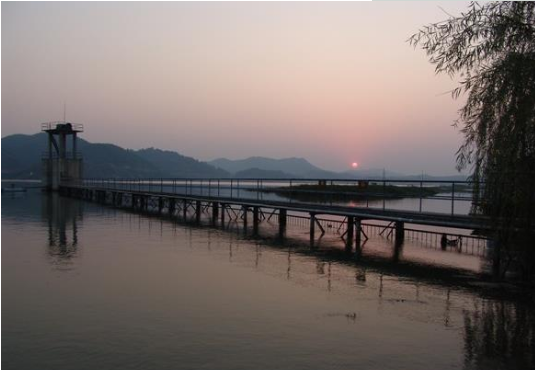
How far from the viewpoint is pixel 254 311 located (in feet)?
30.7

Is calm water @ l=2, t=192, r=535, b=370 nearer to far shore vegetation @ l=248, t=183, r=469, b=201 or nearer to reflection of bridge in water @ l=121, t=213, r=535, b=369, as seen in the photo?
reflection of bridge in water @ l=121, t=213, r=535, b=369

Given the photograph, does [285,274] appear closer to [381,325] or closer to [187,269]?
[187,269]

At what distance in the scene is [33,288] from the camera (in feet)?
35.4

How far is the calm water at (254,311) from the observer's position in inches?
281

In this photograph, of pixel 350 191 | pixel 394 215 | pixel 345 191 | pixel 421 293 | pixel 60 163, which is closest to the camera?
pixel 421 293

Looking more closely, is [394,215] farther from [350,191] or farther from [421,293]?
[350,191]

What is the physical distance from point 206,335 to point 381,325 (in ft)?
9.81

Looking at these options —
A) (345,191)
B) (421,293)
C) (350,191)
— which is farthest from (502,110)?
(350,191)

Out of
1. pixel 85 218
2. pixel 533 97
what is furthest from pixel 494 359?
pixel 85 218

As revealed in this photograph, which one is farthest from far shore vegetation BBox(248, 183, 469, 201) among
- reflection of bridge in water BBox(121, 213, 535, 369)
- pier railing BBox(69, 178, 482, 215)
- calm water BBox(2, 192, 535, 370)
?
reflection of bridge in water BBox(121, 213, 535, 369)

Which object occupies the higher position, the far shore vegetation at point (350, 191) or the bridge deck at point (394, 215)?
the far shore vegetation at point (350, 191)

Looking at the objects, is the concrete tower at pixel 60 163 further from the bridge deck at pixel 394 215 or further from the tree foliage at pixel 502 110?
the tree foliage at pixel 502 110

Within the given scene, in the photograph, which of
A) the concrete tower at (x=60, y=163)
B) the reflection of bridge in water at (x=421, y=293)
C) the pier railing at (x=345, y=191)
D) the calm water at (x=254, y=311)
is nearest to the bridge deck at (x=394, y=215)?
the pier railing at (x=345, y=191)

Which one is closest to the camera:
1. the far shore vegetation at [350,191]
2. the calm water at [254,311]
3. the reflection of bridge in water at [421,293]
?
the calm water at [254,311]
